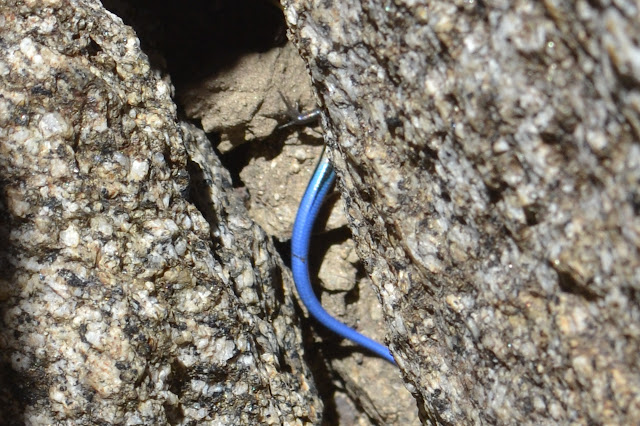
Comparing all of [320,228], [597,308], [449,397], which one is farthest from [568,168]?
[320,228]

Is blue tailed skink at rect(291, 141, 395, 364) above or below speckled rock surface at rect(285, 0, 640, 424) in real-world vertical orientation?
below

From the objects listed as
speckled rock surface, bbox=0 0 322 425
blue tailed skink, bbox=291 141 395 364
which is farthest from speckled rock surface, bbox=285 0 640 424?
blue tailed skink, bbox=291 141 395 364

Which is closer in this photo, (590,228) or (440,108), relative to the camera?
(590,228)

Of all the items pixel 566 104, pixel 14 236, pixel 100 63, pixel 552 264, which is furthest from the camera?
pixel 100 63

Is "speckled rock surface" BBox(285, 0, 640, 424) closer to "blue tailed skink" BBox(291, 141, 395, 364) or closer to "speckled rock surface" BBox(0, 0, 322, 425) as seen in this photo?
"speckled rock surface" BBox(0, 0, 322, 425)

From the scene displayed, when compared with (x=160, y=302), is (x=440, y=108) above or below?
above

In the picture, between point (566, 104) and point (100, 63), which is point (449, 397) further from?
point (100, 63)
